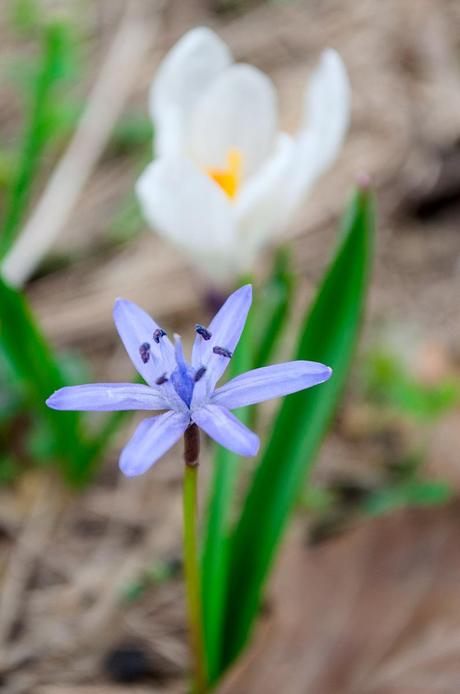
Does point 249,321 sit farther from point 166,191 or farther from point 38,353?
point 38,353

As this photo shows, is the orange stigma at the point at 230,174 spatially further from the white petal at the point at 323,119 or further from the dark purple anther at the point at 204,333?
the dark purple anther at the point at 204,333

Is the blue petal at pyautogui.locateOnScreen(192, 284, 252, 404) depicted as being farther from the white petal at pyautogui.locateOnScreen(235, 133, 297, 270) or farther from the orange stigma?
the orange stigma

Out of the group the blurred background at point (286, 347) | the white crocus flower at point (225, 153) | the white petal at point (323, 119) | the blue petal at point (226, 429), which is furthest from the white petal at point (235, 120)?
the blue petal at point (226, 429)

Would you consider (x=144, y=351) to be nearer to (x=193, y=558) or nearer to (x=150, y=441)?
(x=150, y=441)

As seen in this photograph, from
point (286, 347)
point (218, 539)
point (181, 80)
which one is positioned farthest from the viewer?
point (286, 347)

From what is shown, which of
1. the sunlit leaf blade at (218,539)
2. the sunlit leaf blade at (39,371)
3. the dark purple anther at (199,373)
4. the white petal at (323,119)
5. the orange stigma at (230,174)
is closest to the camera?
the dark purple anther at (199,373)

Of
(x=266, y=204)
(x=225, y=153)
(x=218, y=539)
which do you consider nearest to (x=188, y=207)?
(x=266, y=204)
